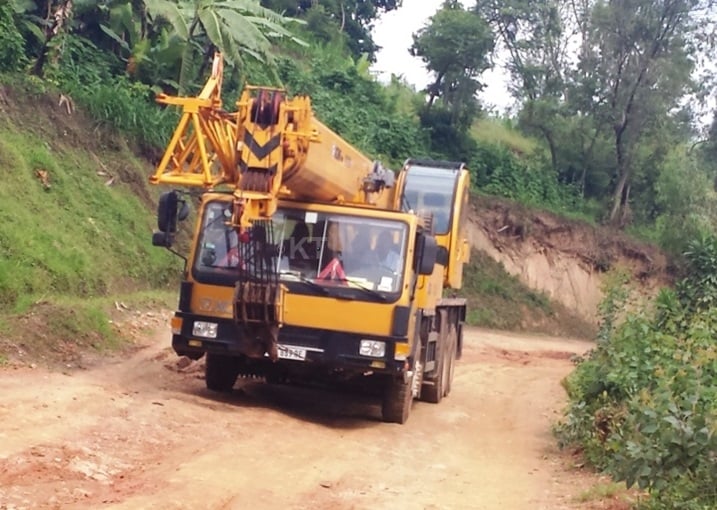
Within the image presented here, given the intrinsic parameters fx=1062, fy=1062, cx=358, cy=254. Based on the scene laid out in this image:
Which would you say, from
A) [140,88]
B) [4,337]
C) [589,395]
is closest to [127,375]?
[4,337]

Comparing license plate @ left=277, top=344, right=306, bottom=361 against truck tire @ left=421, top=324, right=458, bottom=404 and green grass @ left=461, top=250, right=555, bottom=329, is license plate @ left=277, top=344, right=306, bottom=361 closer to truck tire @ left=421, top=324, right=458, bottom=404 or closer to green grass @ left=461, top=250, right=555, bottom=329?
truck tire @ left=421, top=324, right=458, bottom=404

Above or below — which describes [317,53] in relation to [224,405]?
above

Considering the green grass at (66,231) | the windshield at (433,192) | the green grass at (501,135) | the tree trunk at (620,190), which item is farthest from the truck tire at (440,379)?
the green grass at (501,135)

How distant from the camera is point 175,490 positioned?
7344mm

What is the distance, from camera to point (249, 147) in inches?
415

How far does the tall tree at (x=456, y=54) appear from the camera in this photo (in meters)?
37.4

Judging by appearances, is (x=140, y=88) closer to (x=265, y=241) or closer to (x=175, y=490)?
(x=265, y=241)

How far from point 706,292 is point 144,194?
11.9 m

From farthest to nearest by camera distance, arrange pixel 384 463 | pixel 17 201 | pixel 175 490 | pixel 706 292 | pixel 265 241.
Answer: pixel 706 292 < pixel 17 201 < pixel 265 241 < pixel 384 463 < pixel 175 490

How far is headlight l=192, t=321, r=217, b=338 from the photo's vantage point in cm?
1142

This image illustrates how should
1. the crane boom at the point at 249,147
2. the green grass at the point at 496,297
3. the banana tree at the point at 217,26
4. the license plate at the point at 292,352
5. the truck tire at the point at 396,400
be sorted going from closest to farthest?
the crane boom at the point at 249,147 < the license plate at the point at 292,352 < the truck tire at the point at 396,400 < the banana tree at the point at 217,26 < the green grass at the point at 496,297

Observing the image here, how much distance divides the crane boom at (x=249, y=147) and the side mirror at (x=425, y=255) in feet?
4.43

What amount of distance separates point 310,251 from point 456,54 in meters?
27.4

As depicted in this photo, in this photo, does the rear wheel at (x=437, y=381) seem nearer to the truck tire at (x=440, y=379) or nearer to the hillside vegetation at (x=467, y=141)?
the truck tire at (x=440, y=379)
